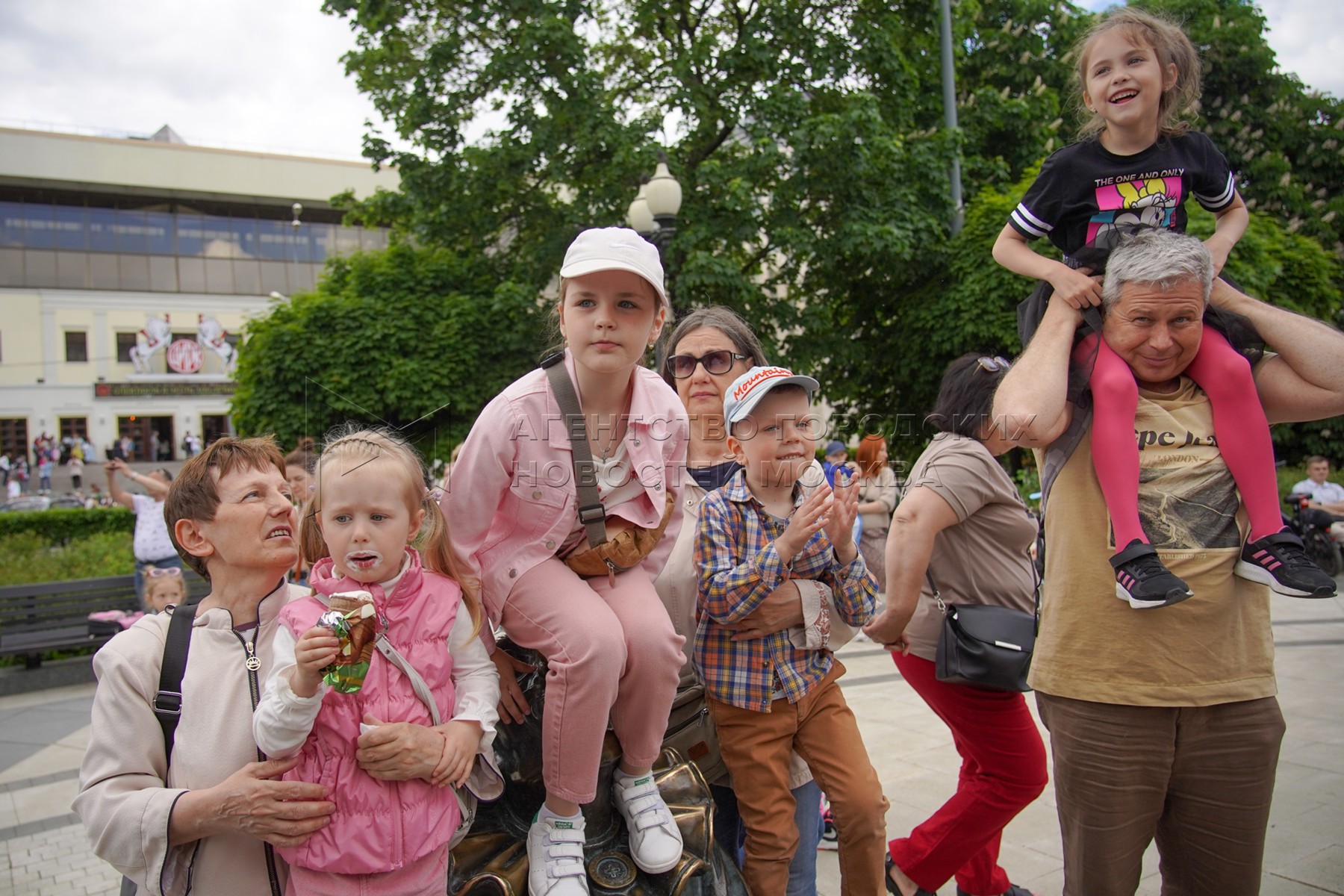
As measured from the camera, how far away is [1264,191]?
54.1 feet

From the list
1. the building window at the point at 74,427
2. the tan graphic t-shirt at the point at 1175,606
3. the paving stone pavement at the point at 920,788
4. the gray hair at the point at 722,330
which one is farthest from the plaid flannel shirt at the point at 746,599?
the building window at the point at 74,427

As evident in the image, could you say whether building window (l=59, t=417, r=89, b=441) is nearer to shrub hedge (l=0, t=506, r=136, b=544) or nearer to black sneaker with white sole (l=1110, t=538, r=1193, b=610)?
shrub hedge (l=0, t=506, r=136, b=544)

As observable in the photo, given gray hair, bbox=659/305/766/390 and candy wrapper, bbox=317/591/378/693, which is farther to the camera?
gray hair, bbox=659/305/766/390

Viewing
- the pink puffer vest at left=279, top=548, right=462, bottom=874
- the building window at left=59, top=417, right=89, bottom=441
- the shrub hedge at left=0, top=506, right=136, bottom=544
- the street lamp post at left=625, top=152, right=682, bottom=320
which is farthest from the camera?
the building window at left=59, top=417, right=89, bottom=441

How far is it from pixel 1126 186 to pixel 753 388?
3.68ft

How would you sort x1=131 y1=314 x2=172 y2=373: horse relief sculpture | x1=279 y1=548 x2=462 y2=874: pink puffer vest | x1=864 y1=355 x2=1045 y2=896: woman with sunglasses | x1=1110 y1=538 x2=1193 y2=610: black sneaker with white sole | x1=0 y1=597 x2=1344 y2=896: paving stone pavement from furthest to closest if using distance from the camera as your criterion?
x1=131 y1=314 x2=172 y2=373: horse relief sculpture < x1=0 y1=597 x2=1344 y2=896: paving stone pavement < x1=864 y1=355 x2=1045 y2=896: woman with sunglasses < x1=1110 y1=538 x2=1193 y2=610: black sneaker with white sole < x1=279 y1=548 x2=462 y2=874: pink puffer vest

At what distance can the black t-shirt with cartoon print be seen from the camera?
2193 millimetres

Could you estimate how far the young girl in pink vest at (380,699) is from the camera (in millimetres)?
1645

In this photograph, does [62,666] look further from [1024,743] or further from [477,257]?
[1024,743]

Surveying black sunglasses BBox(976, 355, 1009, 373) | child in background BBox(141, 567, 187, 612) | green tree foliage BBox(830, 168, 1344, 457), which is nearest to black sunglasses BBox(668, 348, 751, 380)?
black sunglasses BBox(976, 355, 1009, 373)

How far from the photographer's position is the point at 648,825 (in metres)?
2.01

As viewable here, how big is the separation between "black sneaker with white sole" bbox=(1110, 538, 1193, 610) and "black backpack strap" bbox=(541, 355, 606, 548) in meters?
1.25

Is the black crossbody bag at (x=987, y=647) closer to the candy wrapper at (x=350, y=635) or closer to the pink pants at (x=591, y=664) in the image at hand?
the pink pants at (x=591, y=664)

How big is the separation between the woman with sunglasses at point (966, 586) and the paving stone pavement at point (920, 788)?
2.86 ft
